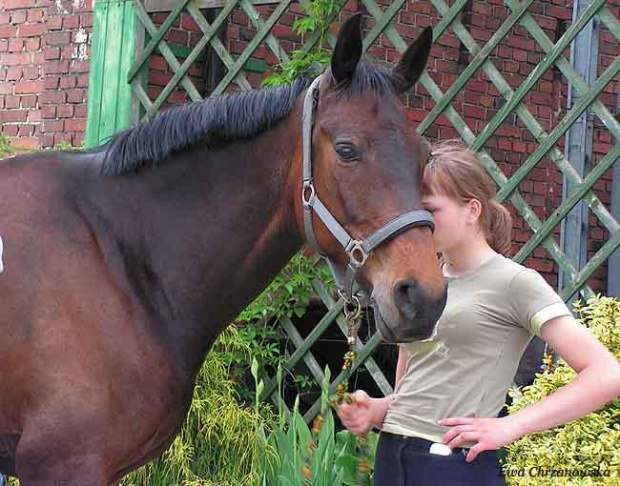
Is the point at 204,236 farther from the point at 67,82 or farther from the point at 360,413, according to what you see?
the point at 67,82

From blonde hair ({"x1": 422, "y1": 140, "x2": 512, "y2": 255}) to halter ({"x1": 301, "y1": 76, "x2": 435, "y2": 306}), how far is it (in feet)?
0.44

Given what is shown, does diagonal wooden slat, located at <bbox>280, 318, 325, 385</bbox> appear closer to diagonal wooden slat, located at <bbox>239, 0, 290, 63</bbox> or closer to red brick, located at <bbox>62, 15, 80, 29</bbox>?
diagonal wooden slat, located at <bbox>239, 0, 290, 63</bbox>

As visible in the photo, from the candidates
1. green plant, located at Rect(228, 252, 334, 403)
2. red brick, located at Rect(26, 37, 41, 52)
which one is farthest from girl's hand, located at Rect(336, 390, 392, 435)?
red brick, located at Rect(26, 37, 41, 52)

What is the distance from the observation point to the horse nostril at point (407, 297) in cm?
254

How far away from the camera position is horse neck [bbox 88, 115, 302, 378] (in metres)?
2.97

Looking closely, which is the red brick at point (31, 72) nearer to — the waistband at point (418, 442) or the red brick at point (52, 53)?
the red brick at point (52, 53)

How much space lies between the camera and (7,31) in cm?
666

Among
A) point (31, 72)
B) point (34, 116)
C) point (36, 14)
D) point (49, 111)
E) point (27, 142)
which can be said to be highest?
point (36, 14)

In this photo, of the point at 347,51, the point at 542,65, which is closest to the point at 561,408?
the point at 347,51

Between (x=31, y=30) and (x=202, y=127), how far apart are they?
3880 millimetres

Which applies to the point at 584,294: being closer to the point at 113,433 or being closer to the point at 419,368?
the point at 419,368

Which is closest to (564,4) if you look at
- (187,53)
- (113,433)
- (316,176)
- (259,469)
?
(187,53)

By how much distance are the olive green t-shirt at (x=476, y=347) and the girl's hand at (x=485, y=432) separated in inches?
8.7

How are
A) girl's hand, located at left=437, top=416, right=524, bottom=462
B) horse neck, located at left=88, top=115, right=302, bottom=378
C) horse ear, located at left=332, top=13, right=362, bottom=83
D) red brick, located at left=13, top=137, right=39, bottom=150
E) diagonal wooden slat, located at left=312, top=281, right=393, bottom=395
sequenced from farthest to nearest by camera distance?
1. red brick, located at left=13, top=137, right=39, bottom=150
2. diagonal wooden slat, located at left=312, top=281, right=393, bottom=395
3. horse neck, located at left=88, top=115, right=302, bottom=378
4. horse ear, located at left=332, top=13, right=362, bottom=83
5. girl's hand, located at left=437, top=416, right=524, bottom=462
